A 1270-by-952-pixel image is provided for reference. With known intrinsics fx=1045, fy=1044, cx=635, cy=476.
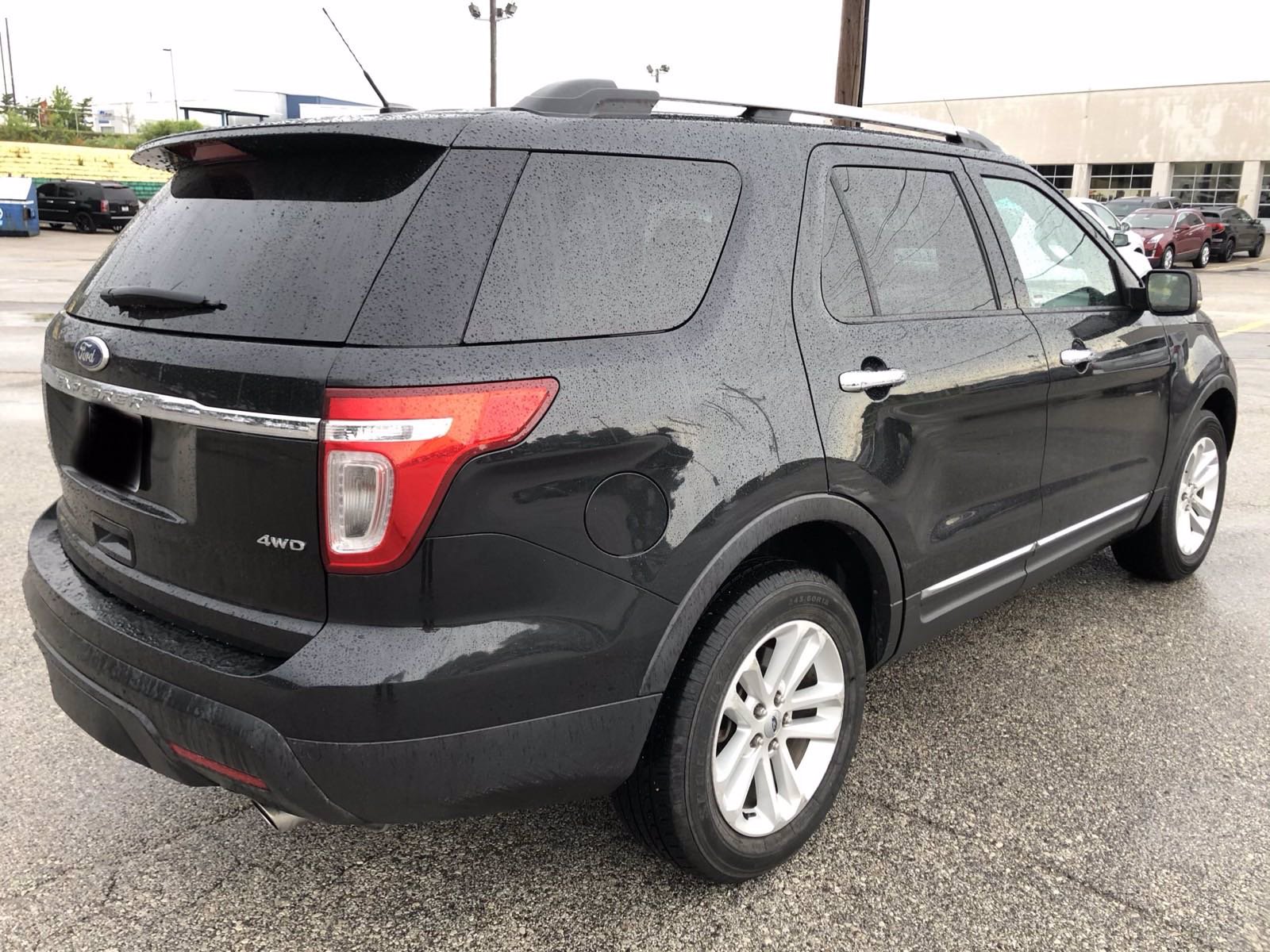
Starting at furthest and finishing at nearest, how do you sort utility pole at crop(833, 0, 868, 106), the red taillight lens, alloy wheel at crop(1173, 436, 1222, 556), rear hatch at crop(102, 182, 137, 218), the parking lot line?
1. rear hatch at crop(102, 182, 137, 218)
2. the parking lot line
3. utility pole at crop(833, 0, 868, 106)
4. alloy wheel at crop(1173, 436, 1222, 556)
5. the red taillight lens

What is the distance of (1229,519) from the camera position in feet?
19.0

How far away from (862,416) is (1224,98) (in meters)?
53.2

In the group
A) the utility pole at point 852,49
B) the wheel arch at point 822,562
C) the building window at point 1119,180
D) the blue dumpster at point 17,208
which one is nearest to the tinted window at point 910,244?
the wheel arch at point 822,562

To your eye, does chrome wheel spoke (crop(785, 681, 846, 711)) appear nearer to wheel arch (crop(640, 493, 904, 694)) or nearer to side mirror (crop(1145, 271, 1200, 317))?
wheel arch (crop(640, 493, 904, 694))

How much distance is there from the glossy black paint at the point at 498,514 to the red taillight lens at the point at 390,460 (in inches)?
1.3

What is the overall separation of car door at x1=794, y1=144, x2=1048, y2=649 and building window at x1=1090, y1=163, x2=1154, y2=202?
50.9 metres

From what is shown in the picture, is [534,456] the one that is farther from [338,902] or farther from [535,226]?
[338,902]

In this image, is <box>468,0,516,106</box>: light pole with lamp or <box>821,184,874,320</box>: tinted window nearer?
<box>821,184,874,320</box>: tinted window

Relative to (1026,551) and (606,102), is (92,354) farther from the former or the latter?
(1026,551)

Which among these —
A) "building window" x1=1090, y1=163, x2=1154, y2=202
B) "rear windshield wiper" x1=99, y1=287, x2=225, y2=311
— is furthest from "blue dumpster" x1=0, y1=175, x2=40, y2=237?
"building window" x1=1090, y1=163, x2=1154, y2=202

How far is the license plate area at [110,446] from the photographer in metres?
2.25

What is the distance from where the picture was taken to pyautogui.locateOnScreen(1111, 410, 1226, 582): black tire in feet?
14.4

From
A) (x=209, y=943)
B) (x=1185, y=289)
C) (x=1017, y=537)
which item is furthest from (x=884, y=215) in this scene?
(x=209, y=943)

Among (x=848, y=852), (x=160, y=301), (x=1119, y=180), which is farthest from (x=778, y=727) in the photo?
(x=1119, y=180)
